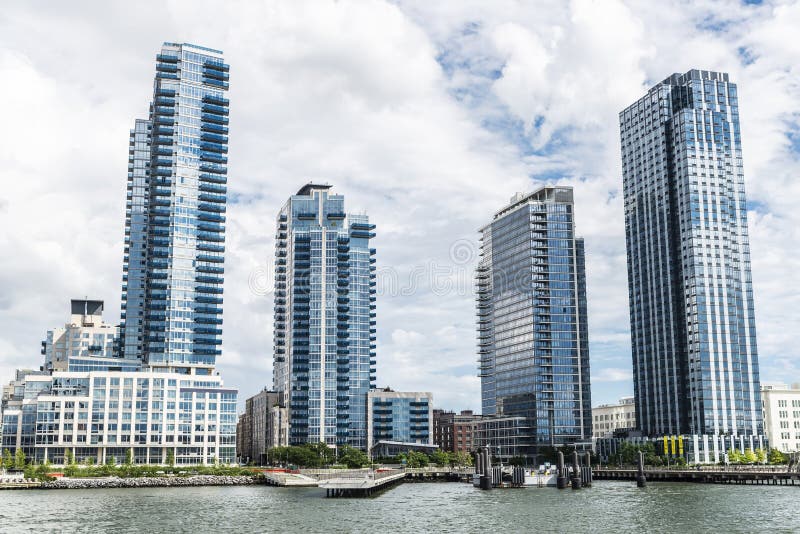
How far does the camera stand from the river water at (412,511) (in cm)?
10744

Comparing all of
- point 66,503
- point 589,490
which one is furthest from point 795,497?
point 66,503

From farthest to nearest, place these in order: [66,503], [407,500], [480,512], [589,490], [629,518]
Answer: [589,490] < [407,500] < [66,503] < [480,512] < [629,518]

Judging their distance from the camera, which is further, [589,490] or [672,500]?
[589,490]

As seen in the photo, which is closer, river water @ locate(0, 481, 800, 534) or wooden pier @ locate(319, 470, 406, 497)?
river water @ locate(0, 481, 800, 534)

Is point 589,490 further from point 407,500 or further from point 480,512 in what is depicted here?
point 480,512

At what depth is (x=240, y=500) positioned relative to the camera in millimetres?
154750

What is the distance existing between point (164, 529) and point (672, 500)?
283ft

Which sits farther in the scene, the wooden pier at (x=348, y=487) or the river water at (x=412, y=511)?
the wooden pier at (x=348, y=487)

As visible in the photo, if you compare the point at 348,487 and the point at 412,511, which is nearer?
the point at 412,511

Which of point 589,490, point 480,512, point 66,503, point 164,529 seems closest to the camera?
point 164,529

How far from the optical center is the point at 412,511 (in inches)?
5187

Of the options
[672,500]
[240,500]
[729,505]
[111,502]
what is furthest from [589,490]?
[111,502]

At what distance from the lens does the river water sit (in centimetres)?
10744

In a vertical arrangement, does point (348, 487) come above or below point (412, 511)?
above
